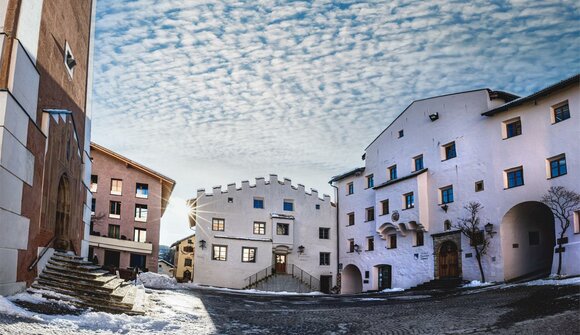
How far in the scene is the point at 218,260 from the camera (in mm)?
40250

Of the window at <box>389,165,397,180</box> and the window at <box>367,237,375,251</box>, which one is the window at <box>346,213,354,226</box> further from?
the window at <box>389,165,397,180</box>

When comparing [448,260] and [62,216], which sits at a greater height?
[62,216]

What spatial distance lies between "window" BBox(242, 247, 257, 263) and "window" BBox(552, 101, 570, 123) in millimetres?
24889

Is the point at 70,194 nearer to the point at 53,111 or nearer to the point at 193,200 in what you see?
the point at 53,111

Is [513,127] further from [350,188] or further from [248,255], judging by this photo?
[248,255]

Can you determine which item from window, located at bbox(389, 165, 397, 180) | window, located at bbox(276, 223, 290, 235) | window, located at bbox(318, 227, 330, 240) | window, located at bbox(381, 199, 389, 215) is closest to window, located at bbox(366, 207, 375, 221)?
window, located at bbox(381, 199, 389, 215)

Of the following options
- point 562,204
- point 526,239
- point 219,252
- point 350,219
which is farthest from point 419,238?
point 219,252

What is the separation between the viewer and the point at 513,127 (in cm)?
2684

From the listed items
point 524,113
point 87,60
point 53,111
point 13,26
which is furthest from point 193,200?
point 13,26

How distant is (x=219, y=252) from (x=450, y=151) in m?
19.7

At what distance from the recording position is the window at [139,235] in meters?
40.9

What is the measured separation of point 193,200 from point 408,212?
61.0 feet

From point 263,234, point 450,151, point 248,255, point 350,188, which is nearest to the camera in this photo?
point 450,151

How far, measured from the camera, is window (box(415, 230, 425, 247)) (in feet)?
105
